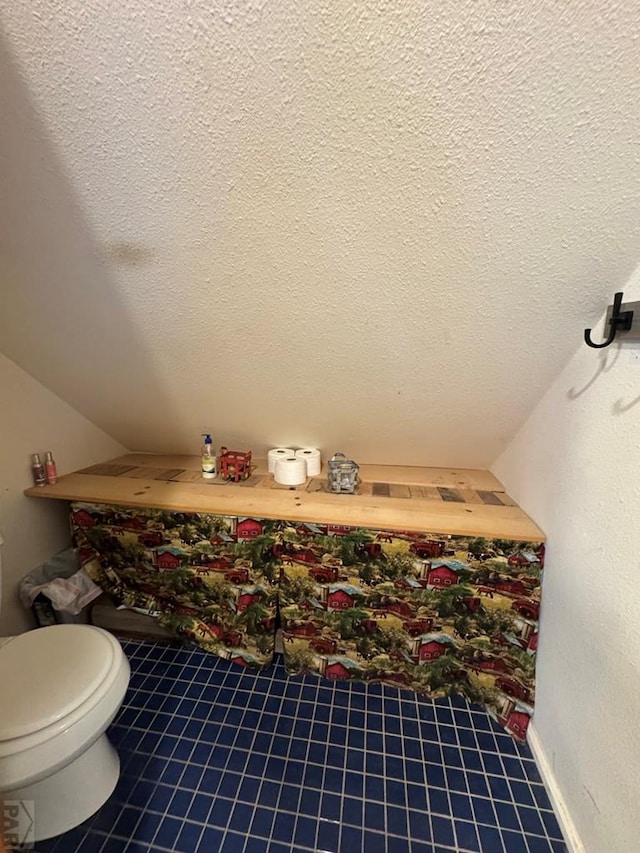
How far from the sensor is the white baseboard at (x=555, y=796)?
933mm

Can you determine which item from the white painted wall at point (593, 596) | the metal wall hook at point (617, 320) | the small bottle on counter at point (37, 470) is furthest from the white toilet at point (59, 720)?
the metal wall hook at point (617, 320)

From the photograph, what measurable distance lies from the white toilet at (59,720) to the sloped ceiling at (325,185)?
39.4 inches

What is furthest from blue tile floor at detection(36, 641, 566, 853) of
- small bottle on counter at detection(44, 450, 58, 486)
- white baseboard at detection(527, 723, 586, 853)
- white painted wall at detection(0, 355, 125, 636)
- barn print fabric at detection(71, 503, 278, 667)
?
small bottle on counter at detection(44, 450, 58, 486)

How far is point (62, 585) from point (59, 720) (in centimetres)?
77

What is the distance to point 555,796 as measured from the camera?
3.39ft

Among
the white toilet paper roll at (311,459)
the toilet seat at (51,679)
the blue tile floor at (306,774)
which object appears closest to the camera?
the toilet seat at (51,679)

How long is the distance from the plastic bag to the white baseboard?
1.81 meters

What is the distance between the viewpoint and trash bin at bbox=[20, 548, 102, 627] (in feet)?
4.88

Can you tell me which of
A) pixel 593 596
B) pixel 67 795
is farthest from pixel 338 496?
pixel 67 795

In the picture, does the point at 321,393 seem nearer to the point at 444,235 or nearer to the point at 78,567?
the point at 444,235

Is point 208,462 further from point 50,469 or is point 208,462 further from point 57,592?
point 57,592

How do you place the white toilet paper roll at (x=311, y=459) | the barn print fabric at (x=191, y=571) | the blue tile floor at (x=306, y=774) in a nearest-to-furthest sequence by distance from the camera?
1. the blue tile floor at (x=306, y=774)
2. the barn print fabric at (x=191, y=571)
3. the white toilet paper roll at (x=311, y=459)

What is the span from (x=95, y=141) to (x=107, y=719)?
1.42 m

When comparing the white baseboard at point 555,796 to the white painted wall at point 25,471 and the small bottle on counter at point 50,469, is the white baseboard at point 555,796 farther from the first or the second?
the small bottle on counter at point 50,469
